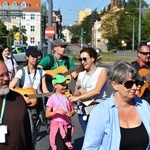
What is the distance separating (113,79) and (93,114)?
12.7 inches

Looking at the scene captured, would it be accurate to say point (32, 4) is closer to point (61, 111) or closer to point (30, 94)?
point (30, 94)

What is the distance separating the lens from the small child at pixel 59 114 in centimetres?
629

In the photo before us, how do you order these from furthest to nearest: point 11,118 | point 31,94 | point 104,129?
point 31,94 < point 11,118 < point 104,129

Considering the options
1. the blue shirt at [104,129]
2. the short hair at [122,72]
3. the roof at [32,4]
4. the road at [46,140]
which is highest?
the roof at [32,4]

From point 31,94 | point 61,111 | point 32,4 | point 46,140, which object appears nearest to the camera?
point 61,111

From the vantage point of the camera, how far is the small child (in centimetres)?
629

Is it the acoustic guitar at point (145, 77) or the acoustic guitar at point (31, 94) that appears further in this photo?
the acoustic guitar at point (31, 94)

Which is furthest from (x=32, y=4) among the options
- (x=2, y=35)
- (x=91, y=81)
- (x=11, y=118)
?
(x=11, y=118)

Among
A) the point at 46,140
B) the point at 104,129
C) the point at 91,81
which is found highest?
the point at 91,81

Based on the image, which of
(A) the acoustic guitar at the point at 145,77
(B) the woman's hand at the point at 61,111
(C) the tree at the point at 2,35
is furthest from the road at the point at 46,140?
(C) the tree at the point at 2,35

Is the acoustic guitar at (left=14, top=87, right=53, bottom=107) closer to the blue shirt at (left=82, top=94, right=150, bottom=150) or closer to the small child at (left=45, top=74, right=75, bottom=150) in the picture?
the small child at (left=45, top=74, right=75, bottom=150)

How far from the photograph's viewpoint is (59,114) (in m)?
6.41

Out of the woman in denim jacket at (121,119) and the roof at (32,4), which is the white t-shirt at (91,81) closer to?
the woman in denim jacket at (121,119)

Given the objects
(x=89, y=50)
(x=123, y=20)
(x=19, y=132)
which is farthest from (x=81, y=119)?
(x=123, y=20)
